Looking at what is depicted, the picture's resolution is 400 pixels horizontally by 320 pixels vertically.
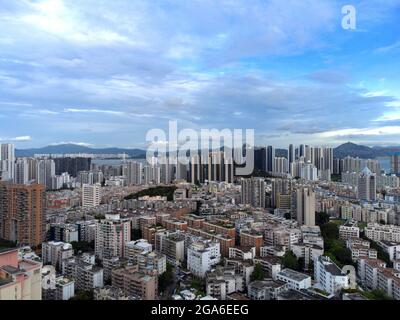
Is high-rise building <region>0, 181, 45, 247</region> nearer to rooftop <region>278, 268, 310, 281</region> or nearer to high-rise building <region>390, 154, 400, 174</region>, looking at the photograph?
rooftop <region>278, 268, 310, 281</region>

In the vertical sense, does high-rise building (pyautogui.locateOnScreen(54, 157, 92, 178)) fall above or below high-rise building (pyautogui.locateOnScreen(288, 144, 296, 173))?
below

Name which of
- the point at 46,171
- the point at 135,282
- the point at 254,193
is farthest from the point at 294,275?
the point at 46,171

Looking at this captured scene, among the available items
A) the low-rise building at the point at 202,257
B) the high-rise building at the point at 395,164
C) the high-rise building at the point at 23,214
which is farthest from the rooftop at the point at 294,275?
the high-rise building at the point at 395,164

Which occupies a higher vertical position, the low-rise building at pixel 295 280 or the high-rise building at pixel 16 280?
the high-rise building at pixel 16 280

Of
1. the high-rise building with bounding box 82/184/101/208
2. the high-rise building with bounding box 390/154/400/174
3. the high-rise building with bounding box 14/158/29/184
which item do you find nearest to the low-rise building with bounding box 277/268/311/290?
the high-rise building with bounding box 82/184/101/208

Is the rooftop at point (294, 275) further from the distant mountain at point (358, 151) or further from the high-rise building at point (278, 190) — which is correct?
the distant mountain at point (358, 151)

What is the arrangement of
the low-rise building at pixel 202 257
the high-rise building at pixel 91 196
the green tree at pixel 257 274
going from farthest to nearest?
the high-rise building at pixel 91 196, the low-rise building at pixel 202 257, the green tree at pixel 257 274

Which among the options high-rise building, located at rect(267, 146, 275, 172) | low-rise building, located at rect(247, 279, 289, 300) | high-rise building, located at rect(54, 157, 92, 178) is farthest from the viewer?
high-rise building, located at rect(267, 146, 275, 172)
